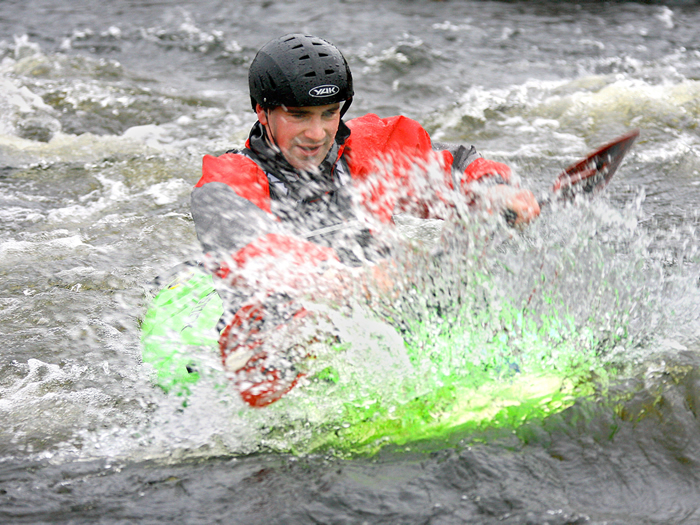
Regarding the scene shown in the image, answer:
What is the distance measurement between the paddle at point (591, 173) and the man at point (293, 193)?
0.41 m

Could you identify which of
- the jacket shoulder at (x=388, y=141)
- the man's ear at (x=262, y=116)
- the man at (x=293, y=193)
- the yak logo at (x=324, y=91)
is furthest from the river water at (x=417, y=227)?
the man's ear at (x=262, y=116)

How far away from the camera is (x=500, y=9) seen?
416 inches

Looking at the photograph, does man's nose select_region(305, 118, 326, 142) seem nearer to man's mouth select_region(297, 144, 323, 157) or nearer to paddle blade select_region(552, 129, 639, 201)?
man's mouth select_region(297, 144, 323, 157)

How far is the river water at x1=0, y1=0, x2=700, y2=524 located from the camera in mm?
2480

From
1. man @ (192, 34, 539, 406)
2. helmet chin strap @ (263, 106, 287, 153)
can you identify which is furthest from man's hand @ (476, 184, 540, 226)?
helmet chin strap @ (263, 106, 287, 153)

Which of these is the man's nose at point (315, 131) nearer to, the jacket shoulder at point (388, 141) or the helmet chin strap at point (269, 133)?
the helmet chin strap at point (269, 133)

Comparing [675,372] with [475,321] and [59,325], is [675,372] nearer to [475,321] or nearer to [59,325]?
[475,321]

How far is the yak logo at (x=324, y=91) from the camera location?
9.55ft

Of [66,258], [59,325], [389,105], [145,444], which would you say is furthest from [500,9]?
[145,444]

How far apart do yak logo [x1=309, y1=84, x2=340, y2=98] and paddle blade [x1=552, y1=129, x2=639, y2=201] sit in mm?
1255

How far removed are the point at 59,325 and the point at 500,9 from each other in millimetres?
8726

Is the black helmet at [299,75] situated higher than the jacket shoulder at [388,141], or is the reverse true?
the black helmet at [299,75]

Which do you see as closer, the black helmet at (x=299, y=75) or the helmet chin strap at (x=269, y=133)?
the black helmet at (x=299, y=75)

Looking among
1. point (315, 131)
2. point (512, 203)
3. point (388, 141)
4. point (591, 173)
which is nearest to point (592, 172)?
point (591, 173)
